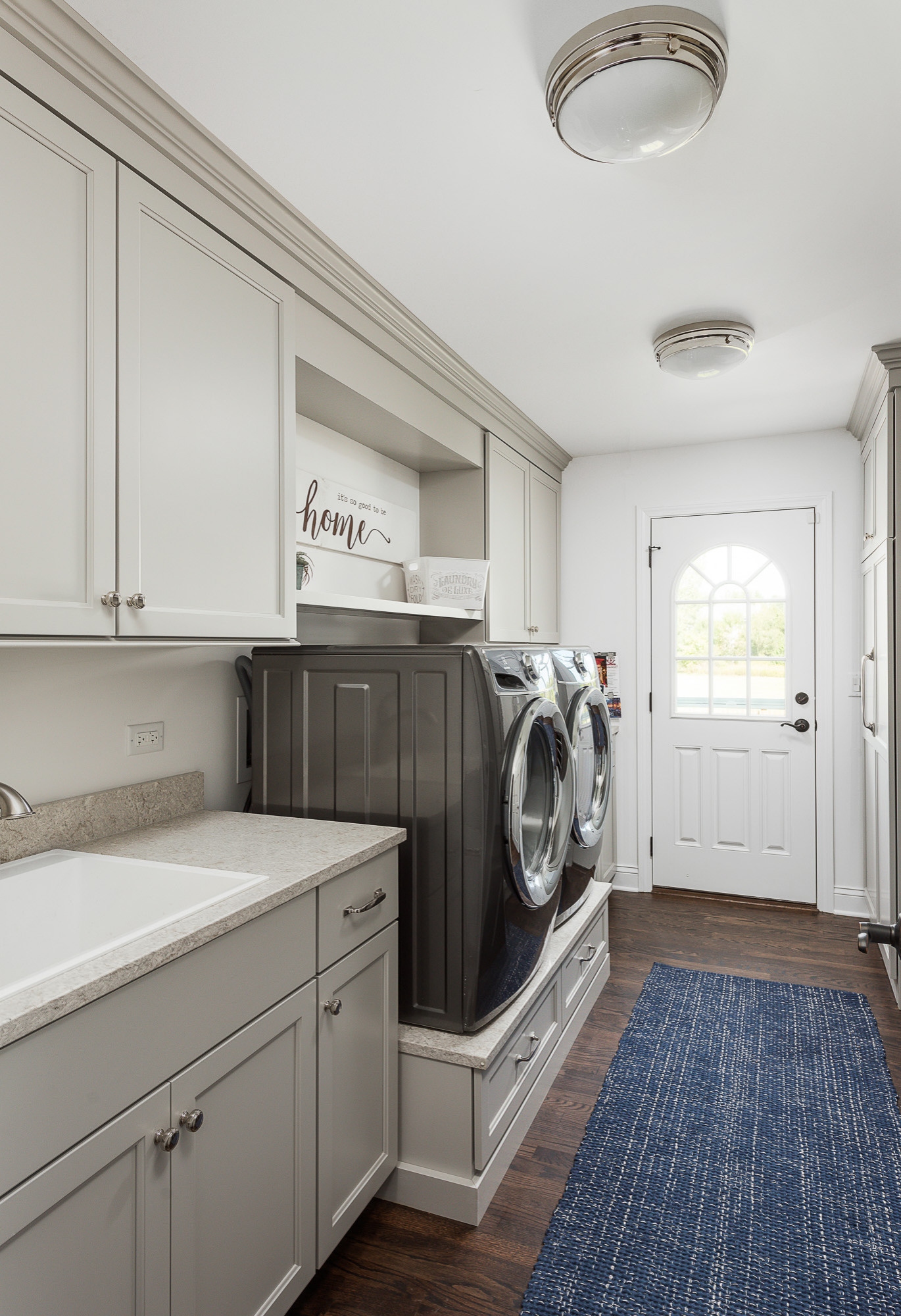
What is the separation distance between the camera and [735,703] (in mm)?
4129

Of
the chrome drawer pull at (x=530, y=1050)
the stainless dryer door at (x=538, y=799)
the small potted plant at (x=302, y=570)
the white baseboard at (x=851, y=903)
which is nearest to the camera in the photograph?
the stainless dryer door at (x=538, y=799)

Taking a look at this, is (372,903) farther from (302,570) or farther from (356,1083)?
(302,570)

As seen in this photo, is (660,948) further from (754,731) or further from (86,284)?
(86,284)

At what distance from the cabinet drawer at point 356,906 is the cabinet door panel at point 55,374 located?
0.68 m

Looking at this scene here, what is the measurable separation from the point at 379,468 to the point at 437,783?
5.21 ft

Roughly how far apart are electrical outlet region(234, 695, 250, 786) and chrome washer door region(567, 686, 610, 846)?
101 centimetres

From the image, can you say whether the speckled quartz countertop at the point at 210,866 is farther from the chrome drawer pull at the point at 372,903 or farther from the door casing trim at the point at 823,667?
the door casing trim at the point at 823,667

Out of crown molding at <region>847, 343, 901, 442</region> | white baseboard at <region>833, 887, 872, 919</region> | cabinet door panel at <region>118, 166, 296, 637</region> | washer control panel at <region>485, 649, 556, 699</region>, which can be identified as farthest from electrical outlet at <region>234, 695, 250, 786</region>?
white baseboard at <region>833, 887, 872, 919</region>

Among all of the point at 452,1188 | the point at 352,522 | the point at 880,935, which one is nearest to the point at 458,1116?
the point at 452,1188

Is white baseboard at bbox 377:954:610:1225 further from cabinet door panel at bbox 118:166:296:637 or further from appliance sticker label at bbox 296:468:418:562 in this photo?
appliance sticker label at bbox 296:468:418:562

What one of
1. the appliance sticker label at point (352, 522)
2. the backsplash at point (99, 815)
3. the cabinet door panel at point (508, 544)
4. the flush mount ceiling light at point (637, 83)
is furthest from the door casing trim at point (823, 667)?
the backsplash at point (99, 815)

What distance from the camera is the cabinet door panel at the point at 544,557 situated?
3.89 meters

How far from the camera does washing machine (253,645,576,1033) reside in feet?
6.13

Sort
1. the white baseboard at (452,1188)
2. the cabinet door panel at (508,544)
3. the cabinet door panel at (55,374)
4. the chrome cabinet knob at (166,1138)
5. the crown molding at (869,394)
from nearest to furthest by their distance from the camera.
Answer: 1. the chrome cabinet knob at (166,1138)
2. the cabinet door panel at (55,374)
3. the white baseboard at (452,1188)
4. the crown molding at (869,394)
5. the cabinet door panel at (508,544)
